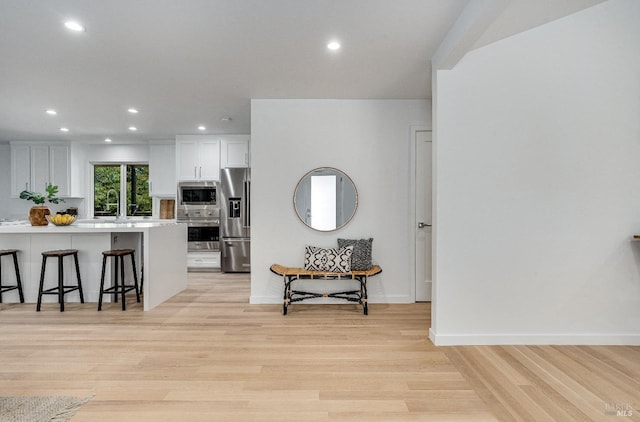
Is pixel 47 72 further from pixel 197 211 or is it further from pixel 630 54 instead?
pixel 630 54

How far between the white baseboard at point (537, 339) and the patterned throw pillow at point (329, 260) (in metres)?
1.21

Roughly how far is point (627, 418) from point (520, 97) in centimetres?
229

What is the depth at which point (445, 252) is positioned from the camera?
287cm

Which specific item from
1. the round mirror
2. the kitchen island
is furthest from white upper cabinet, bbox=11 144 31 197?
the round mirror

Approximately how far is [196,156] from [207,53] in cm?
342

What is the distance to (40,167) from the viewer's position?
6.29 metres

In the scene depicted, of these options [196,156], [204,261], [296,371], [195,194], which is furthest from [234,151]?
[296,371]

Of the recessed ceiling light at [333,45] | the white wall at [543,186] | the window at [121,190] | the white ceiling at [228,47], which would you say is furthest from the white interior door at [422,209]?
the window at [121,190]

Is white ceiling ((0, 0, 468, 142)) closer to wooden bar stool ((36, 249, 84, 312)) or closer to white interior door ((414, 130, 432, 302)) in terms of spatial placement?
white interior door ((414, 130, 432, 302))

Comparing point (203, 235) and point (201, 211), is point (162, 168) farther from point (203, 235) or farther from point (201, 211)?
point (203, 235)

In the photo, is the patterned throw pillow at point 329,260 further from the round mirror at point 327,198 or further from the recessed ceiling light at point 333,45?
the recessed ceiling light at point 333,45

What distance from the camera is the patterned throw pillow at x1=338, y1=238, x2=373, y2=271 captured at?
379cm

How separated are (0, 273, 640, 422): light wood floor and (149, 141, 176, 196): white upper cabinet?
10.4 ft

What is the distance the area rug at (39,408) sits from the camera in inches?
72.4
